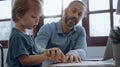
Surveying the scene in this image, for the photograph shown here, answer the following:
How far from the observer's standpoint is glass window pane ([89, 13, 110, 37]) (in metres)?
2.09

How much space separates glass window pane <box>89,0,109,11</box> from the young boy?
1291mm

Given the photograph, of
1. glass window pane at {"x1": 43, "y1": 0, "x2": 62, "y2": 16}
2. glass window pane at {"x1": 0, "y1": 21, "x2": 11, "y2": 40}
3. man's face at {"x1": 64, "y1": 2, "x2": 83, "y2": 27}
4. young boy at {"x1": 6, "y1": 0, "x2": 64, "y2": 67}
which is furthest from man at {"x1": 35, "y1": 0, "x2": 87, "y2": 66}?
glass window pane at {"x1": 0, "y1": 21, "x2": 11, "y2": 40}

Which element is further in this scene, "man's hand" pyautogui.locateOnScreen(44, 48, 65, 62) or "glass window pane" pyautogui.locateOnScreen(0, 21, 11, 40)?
"glass window pane" pyautogui.locateOnScreen(0, 21, 11, 40)

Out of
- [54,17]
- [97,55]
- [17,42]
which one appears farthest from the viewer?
[54,17]

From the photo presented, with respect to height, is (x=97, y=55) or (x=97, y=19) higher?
(x=97, y=19)

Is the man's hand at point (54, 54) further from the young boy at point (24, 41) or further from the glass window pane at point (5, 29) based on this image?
the glass window pane at point (5, 29)

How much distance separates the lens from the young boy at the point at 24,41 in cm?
83

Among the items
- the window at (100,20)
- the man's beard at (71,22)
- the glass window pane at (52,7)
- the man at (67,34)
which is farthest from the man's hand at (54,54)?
the glass window pane at (52,7)

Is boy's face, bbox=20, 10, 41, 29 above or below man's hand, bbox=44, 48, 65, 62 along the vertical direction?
above

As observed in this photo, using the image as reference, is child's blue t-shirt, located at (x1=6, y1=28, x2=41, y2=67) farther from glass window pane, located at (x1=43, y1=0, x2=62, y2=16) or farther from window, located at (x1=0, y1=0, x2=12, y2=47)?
window, located at (x1=0, y1=0, x2=12, y2=47)

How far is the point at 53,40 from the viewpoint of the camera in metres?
1.43

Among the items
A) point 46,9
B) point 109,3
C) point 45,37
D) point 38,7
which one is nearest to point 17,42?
point 38,7

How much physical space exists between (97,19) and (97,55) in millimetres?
353

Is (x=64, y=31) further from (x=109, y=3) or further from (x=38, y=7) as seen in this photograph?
(x=109, y=3)
